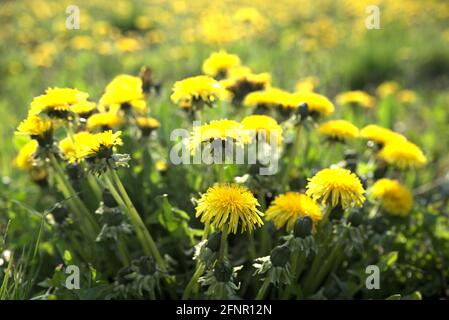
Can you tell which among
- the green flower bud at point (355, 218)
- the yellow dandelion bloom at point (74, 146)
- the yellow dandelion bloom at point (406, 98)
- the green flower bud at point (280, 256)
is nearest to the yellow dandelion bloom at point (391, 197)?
the green flower bud at point (355, 218)

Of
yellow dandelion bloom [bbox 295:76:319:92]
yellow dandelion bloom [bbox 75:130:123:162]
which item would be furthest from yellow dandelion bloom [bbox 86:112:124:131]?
yellow dandelion bloom [bbox 295:76:319:92]

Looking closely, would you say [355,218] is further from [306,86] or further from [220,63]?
[306,86]

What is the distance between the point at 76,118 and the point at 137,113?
0.47 m

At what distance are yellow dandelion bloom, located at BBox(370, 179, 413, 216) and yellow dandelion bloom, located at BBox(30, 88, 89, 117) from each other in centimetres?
126

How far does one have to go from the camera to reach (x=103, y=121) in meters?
2.17

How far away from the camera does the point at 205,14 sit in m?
6.68

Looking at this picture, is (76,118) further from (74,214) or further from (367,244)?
(367,244)

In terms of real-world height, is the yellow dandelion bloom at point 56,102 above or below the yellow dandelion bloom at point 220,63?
below

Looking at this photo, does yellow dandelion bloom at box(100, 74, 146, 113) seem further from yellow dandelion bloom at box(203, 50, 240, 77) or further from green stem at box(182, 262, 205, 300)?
green stem at box(182, 262, 205, 300)

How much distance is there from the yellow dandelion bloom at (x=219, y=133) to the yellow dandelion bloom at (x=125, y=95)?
513 mm

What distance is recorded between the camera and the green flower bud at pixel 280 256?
1.58m

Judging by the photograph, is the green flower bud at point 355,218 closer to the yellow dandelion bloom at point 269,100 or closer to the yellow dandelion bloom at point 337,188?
the yellow dandelion bloom at point 337,188

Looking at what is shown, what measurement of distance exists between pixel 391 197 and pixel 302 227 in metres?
0.76
